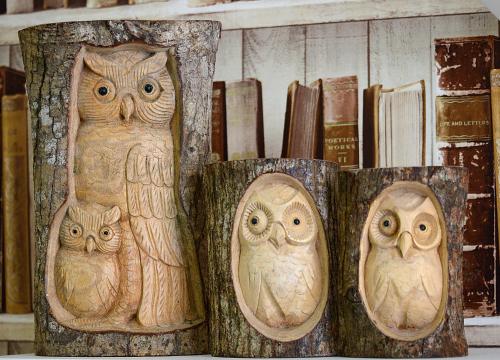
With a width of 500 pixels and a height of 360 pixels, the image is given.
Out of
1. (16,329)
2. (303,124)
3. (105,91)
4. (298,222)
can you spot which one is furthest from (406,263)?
(16,329)

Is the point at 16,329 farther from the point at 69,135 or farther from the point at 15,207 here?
the point at 69,135

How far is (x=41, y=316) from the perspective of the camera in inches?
63.1

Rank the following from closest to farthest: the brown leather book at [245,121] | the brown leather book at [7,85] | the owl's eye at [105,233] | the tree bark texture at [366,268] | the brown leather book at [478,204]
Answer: the tree bark texture at [366,268] → the owl's eye at [105,233] → the brown leather book at [478,204] → the brown leather book at [245,121] → the brown leather book at [7,85]

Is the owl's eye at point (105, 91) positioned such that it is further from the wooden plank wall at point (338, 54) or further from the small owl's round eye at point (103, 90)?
the wooden plank wall at point (338, 54)

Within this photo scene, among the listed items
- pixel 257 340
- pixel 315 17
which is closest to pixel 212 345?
pixel 257 340

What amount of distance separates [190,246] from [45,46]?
41 cm

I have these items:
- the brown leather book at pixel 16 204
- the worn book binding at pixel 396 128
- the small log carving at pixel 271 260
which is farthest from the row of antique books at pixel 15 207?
the worn book binding at pixel 396 128

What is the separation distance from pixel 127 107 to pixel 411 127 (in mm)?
551

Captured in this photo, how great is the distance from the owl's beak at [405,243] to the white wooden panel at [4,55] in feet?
3.24

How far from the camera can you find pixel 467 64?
1.79 m

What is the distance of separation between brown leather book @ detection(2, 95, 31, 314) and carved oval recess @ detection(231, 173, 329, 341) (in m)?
0.63

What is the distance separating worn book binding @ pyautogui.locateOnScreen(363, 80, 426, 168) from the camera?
1.80 meters

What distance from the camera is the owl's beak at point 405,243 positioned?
1478 mm

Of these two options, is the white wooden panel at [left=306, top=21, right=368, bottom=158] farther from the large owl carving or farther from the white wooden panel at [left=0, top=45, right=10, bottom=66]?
the white wooden panel at [left=0, top=45, right=10, bottom=66]
